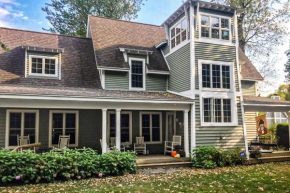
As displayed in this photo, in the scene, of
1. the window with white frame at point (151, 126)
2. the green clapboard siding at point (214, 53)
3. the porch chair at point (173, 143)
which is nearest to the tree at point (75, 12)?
the window with white frame at point (151, 126)

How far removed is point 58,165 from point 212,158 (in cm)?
603

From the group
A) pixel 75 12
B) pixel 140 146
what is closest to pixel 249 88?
pixel 140 146

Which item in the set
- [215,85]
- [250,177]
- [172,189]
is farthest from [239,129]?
[172,189]

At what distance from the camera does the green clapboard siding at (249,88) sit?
50.6 ft

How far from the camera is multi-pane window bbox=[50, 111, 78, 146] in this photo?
451 inches

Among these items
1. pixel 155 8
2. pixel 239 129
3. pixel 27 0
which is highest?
pixel 155 8

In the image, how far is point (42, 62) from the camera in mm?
11867

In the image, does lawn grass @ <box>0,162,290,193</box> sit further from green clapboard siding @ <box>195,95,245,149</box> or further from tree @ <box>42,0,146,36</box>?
tree @ <box>42,0,146,36</box>

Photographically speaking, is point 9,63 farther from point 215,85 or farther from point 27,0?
point 215,85

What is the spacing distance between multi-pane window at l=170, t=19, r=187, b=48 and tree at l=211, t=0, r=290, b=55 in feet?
36.7

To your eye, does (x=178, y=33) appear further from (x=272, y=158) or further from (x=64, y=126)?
(x=272, y=158)

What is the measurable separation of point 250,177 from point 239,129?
3796 millimetres

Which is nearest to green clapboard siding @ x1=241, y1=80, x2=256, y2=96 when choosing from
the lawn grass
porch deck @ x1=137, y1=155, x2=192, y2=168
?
the lawn grass

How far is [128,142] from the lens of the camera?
40.2 ft
